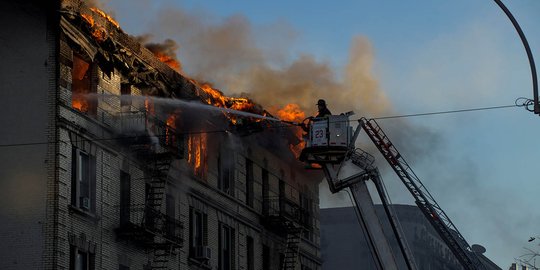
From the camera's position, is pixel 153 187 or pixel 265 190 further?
pixel 265 190

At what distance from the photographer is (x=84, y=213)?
3438cm

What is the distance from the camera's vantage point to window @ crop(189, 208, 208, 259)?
42.2 metres

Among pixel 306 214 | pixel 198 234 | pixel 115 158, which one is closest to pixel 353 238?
pixel 306 214

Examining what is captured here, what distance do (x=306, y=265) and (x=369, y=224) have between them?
15440 mm

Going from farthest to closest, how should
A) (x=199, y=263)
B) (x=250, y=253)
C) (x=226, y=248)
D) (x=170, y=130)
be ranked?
(x=250, y=253), (x=226, y=248), (x=199, y=263), (x=170, y=130)

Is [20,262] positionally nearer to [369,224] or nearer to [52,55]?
[52,55]

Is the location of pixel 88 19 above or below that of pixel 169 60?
below

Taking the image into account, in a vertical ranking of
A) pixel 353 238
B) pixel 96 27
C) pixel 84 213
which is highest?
pixel 353 238

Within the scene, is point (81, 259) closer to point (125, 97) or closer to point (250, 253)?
point (125, 97)

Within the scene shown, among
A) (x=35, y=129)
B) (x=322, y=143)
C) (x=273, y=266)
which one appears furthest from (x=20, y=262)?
(x=273, y=266)

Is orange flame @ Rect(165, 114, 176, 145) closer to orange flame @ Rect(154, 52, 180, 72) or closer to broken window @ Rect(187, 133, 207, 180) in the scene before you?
broken window @ Rect(187, 133, 207, 180)

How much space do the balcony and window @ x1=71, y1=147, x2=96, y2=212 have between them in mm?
1876

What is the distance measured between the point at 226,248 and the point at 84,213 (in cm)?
1180

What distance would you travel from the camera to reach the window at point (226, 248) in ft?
147
